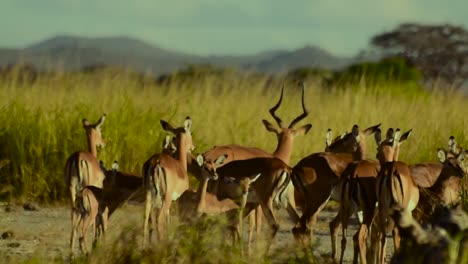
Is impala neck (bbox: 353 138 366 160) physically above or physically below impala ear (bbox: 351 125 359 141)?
below

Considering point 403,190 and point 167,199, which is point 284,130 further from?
point 403,190

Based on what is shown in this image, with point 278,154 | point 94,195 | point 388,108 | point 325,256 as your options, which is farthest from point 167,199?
point 388,108

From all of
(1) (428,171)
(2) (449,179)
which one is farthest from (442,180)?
(1) (428,171)

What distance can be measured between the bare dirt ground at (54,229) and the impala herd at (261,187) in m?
0.23

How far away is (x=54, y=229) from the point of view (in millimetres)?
13125

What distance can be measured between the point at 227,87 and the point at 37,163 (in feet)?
17.6

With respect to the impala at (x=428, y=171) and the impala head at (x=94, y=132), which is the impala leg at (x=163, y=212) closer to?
the impala head at (x=94, y=132)

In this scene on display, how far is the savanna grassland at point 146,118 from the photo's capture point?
15219 millimetres

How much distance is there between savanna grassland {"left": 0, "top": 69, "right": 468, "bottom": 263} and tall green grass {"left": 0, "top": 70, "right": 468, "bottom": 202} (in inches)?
0.5

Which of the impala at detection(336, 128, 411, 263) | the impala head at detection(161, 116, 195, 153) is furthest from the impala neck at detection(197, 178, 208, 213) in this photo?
the impala at detection(336, 128, 411, 263)

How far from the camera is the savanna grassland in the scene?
49.9 ft

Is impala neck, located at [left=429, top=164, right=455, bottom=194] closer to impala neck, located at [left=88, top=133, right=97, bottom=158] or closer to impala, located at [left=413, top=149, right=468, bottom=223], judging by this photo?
impala, located at [left=413, top=149, right=468, bottom=223]

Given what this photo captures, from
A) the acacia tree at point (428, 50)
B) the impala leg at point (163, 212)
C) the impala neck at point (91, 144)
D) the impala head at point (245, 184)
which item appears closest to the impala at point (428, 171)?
the impala head at point (245, 184)

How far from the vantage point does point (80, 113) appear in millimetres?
A: 15656
